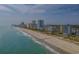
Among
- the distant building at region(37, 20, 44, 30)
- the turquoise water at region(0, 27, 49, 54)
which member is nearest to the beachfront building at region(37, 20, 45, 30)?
the distant building at region(37, 20, 44, 30)

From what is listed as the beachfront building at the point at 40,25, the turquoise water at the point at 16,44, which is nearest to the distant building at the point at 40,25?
the beachfront building at the point at 40,25

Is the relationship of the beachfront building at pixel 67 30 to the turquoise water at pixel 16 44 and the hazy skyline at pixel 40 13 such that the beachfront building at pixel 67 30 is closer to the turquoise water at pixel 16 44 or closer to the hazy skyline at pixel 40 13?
the hazy skyline at pixel 40 13

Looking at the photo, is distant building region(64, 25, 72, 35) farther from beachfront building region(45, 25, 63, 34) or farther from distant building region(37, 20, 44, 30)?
distant building region(37, 20, 44, 30)

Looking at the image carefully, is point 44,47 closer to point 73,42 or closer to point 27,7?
point 73,42

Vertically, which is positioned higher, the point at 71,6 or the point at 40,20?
the point at 71,6

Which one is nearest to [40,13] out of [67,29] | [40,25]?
[40,25]
